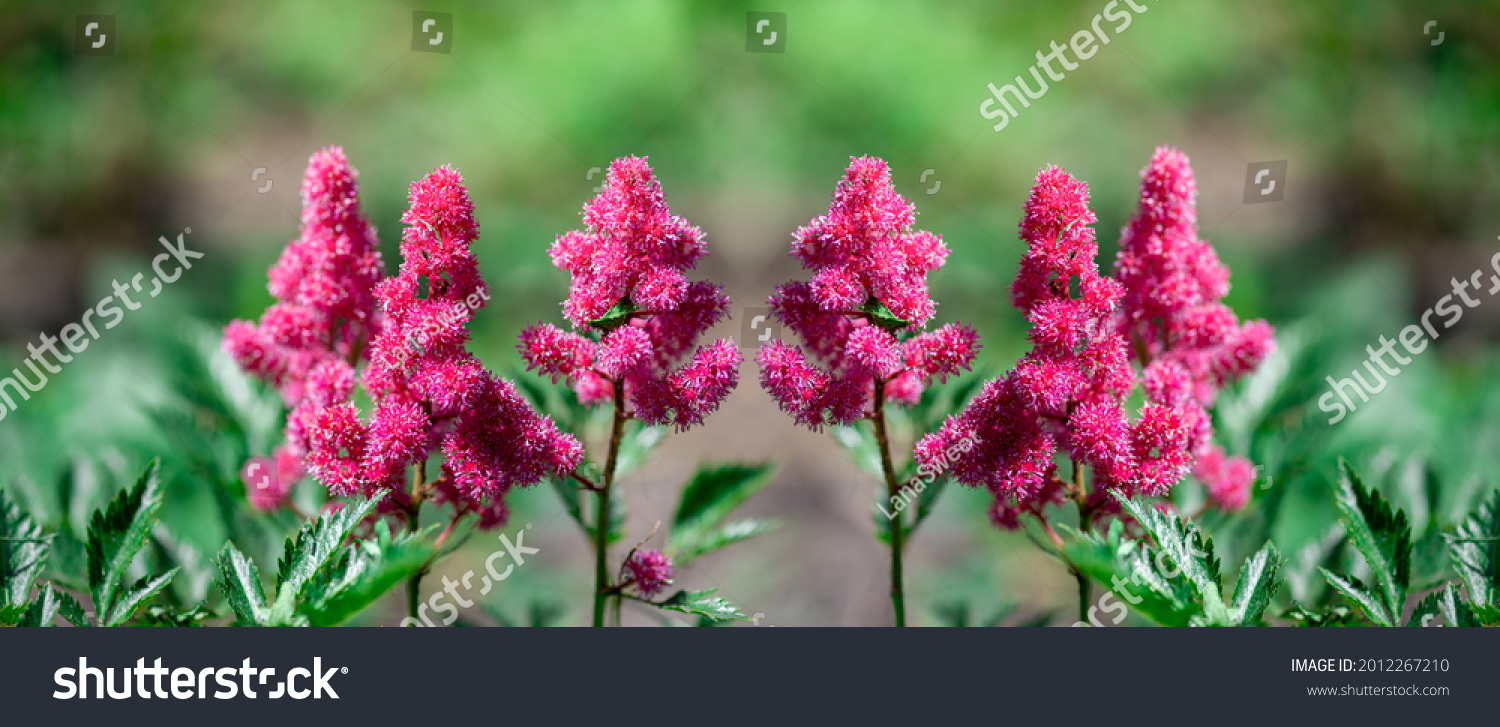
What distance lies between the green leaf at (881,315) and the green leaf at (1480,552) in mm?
484

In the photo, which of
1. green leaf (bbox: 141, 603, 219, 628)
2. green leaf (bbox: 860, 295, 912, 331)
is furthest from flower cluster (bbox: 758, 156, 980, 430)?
green leaf (bbox: 141, 603, 219, 628)

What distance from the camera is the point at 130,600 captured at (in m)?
0.76

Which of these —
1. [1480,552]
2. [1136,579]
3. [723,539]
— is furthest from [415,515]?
[1480,552]

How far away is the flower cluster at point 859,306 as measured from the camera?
2.26 feet

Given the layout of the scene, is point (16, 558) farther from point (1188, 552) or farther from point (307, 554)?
point (1188, 552)

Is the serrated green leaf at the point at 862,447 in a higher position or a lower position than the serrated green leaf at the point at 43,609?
higher

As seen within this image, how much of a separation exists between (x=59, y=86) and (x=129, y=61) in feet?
0.71

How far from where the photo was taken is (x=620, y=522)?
0.94 metres

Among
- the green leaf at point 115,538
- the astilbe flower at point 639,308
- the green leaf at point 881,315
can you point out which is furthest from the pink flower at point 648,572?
the green leaf at point 115,538

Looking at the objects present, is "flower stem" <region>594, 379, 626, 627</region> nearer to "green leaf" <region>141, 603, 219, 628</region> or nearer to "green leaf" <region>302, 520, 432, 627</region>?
"green leaf" <region>302, 520, 432, 627</region>

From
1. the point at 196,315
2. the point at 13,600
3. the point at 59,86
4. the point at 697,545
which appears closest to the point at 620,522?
the point at 697,545

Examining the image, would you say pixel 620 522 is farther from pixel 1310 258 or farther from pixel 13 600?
pixel 1310 258

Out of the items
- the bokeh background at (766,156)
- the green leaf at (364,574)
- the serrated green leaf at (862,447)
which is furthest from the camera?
the bokeh background at (766,156)

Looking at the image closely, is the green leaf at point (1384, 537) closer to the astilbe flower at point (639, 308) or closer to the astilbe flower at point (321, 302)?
the astilbe flower at point (639, 308)
